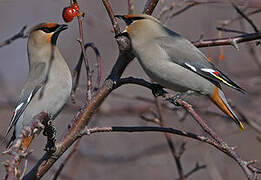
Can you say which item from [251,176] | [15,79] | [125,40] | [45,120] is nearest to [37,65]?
[125,40]

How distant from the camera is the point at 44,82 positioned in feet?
11.4

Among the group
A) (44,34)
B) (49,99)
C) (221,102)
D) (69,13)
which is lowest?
(221,102)

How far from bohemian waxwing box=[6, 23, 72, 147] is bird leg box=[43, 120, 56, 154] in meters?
1.04

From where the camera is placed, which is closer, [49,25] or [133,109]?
[49,25]

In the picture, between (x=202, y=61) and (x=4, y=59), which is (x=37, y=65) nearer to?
(x=202, y=61)

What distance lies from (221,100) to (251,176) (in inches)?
52.6

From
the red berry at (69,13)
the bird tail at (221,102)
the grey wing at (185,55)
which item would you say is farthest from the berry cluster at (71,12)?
the bird tail at (221,102)

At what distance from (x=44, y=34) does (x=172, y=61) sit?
3.37ft

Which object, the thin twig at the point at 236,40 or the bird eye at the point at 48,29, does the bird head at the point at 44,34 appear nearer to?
the bird eye at the point at 48,29

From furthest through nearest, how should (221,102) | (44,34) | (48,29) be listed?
(44,34), (48,29), (221,102)

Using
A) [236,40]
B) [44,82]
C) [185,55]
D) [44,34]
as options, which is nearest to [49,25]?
[44,34]

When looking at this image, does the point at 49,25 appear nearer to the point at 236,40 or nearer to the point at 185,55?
the point at 185,55

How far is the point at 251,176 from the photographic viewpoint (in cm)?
200

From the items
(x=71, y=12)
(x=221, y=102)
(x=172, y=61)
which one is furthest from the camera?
(x=172, y=61)
